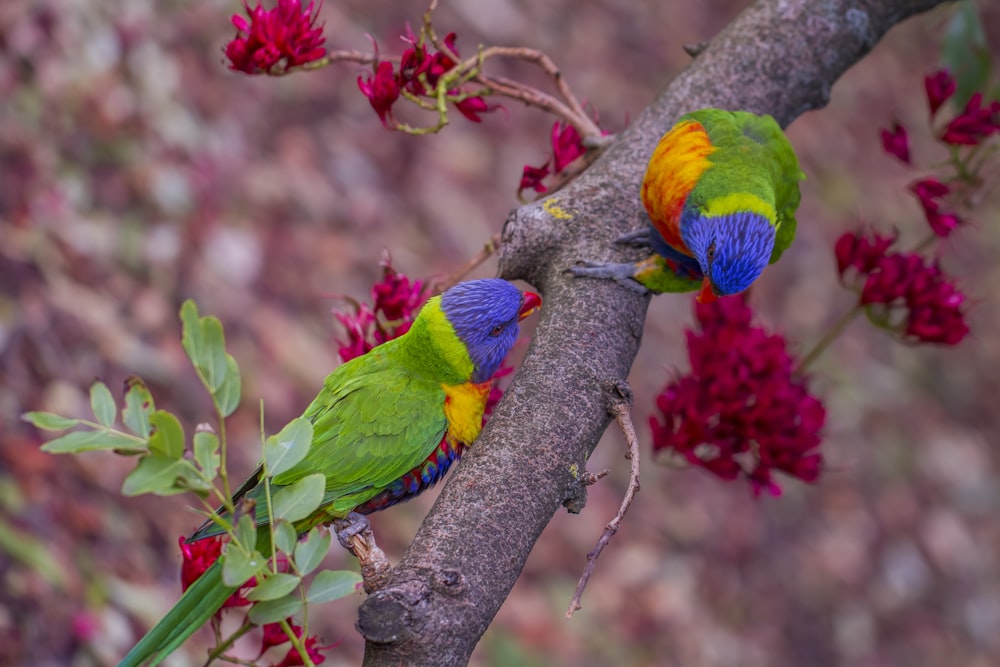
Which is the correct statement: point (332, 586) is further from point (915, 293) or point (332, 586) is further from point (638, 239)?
point (915, 293)

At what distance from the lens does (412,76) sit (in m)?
1.99

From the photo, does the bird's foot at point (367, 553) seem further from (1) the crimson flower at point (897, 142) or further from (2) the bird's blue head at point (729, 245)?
(1) the crimson flower at point (897, 142)

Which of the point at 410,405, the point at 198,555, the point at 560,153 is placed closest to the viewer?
the point at 198,555

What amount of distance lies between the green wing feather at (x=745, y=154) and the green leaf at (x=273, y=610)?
1371 mm

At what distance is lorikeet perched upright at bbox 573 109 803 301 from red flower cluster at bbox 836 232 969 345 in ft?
0.79

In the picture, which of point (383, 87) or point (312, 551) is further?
point (383, 87)

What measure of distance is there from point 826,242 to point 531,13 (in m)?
2.21

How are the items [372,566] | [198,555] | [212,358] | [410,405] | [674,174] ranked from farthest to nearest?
[674,174] < [410,405] < [198,555] < [372,566] < [212,358]

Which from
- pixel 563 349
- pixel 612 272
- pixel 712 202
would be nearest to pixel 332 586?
pixel 563 349

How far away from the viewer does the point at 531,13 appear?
545 cm

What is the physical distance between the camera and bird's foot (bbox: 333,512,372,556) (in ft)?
5.16

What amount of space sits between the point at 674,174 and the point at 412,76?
61cm

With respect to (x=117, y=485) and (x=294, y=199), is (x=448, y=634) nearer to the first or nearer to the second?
(x=117, y=485)

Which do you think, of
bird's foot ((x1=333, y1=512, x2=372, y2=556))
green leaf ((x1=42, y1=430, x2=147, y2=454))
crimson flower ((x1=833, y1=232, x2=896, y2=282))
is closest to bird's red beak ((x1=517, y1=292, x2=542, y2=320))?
bird's foot ((x1=333, y1=512, x2=372, y2=556))
